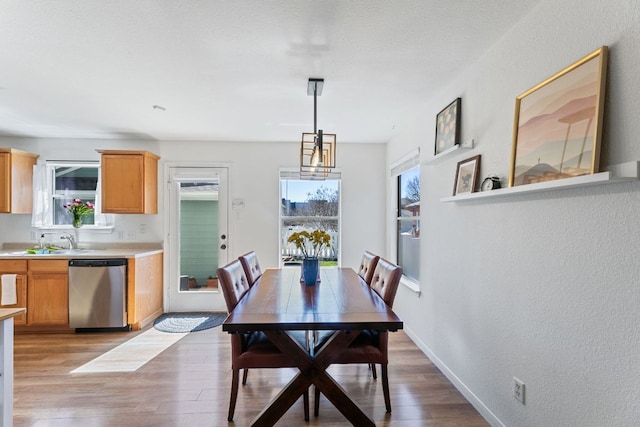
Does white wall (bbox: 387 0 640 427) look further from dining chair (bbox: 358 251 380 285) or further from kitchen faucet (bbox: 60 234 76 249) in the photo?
kitchen faucet (bbox: 60 234 76 249)

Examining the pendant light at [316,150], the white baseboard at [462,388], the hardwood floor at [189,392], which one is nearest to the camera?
the white baseboard at [462,388]

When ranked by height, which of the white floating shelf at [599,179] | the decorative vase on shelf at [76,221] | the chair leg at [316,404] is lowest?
the chair leg at [316,404]

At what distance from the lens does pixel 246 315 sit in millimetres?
1720

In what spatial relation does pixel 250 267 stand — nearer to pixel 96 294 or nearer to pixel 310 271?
pixel 310 271

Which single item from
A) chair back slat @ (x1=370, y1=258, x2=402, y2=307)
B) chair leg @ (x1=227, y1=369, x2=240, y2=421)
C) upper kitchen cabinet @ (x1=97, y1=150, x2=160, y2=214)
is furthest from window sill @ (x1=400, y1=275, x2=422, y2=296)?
upper kitchen cabinet @ (x1=97, y1=150, x2=160, y2=214)

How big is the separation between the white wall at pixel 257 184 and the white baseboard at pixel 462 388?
1.71 m

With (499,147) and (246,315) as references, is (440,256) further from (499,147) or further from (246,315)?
(246,315)

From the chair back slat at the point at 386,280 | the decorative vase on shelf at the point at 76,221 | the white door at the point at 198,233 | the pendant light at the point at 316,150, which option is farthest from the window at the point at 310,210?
the decorative vase on shelf at the point at 76,221

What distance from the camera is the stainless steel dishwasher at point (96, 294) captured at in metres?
3.55

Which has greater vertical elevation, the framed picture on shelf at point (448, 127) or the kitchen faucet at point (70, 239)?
the framed picture on shelf at point (448, 127)

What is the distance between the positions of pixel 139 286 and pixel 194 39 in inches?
116

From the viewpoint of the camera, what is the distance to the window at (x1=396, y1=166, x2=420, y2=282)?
11.3 feet

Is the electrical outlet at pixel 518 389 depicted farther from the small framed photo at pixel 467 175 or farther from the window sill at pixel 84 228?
the window sill at pixel 84 228

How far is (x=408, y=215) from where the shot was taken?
3803 millimetres
